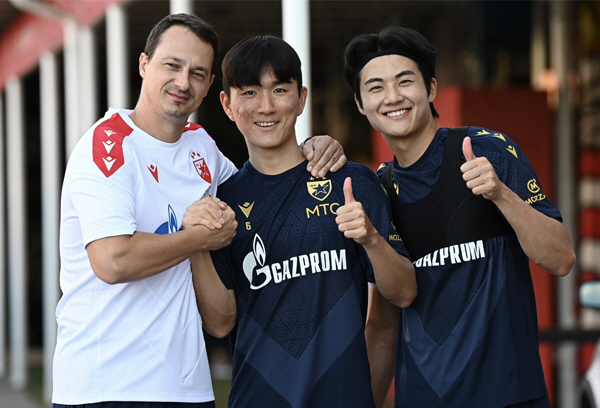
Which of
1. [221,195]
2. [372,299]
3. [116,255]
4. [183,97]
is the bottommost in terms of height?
[372,299]

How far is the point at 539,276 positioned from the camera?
20.1 feet

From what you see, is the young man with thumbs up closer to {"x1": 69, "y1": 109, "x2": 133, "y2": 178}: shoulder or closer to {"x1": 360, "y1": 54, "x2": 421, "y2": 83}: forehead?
{"x1": 360, "y1": 54, "x2": 421, "y2": 83}: forehead

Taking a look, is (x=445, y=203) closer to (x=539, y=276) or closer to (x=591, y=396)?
(x=591, y=396)

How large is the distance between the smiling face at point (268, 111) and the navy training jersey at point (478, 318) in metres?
0.51

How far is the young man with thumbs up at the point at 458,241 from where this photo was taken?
243 centimetres

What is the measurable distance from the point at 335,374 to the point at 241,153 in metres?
10.0

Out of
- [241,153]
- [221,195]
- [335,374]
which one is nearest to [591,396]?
[335,374]

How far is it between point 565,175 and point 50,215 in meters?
5.06

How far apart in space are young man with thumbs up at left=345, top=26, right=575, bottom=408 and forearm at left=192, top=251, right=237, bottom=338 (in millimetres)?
612

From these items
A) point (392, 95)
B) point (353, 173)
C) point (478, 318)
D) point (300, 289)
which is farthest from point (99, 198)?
point (478, 318)

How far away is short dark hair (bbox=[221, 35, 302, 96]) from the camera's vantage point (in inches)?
102

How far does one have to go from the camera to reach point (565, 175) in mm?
6629

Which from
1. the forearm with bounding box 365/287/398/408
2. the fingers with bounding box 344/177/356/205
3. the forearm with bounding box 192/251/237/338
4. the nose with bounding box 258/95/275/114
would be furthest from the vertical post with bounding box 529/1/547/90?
the forearm with bounding box 192/251/237/338

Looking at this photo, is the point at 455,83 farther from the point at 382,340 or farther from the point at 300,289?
the point at 300,289
